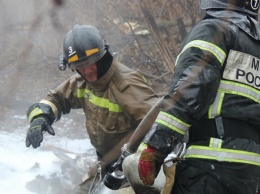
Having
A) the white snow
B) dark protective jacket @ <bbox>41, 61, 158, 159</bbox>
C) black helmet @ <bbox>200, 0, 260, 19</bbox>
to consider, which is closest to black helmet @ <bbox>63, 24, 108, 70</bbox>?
dark protective jacket @ <bbox>41, 61, 158, 159</bbox>

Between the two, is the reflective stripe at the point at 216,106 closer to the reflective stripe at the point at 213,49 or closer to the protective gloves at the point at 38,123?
the reflective stripe at the point at 213,49

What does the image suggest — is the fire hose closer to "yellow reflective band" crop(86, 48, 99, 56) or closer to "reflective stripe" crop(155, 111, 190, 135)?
"reflective stripe" crop(155, 111, 190, 135)

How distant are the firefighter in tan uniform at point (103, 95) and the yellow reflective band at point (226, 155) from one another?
41.0 inches

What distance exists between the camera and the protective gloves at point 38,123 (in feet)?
12.1

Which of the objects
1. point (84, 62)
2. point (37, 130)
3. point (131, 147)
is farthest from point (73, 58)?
point (131, 147)

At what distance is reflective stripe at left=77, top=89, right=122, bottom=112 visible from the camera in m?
3.58

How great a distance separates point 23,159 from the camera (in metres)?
5.90

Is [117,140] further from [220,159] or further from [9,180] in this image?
[9,180]

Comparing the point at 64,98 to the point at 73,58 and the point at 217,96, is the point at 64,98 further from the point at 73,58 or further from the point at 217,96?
the point at 217,96

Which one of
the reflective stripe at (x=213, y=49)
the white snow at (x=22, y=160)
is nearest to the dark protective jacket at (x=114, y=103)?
the reflective stripe at (x=213, y=49)

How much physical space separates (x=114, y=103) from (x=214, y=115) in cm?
129

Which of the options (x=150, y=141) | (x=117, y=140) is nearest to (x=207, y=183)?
(x=150, y=141)

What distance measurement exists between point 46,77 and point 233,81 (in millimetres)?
6443

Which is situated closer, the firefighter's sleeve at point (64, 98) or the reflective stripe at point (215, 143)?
the reflective stripe at point (215, 143)
